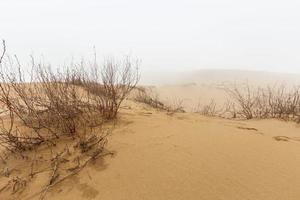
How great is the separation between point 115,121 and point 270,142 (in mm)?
1925

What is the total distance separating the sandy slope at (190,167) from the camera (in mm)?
2480

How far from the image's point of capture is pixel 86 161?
2.89 metres

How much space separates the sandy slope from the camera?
248 cm

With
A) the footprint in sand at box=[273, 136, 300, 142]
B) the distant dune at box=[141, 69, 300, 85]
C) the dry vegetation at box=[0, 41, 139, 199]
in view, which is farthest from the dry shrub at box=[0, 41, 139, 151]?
the distant dune at box=[141, 69, 300, 85]

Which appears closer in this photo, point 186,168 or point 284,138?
point 186,168

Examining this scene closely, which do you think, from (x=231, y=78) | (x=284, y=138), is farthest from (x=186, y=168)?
(x=231, y=78)

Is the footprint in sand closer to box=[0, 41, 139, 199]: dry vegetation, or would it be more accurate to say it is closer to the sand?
the sand

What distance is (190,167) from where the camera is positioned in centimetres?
282

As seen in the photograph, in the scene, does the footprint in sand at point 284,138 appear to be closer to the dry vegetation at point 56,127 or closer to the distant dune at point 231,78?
the dry vegetation at point 56,127

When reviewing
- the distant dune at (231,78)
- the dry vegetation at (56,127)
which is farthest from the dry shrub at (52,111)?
the distant dune at (231,78)

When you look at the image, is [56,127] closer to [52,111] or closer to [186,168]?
[52,111]

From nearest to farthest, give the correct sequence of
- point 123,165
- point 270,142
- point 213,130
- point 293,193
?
point 293,193
point 123,165
point 270,142
point 213,130

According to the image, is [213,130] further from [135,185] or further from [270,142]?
[135,185]

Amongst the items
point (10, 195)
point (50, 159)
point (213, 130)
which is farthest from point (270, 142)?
point (10, 195)
